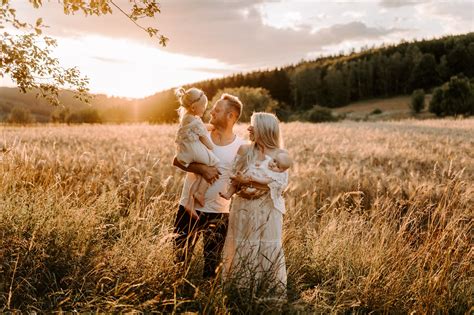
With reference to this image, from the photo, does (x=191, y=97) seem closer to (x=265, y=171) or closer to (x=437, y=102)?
(x=265, y=171)

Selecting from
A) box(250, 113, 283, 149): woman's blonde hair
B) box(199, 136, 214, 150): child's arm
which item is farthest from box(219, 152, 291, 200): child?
box(199, 136, 214, 150): child's arm

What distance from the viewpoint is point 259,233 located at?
4418mm

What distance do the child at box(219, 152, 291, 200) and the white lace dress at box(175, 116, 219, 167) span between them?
336mm

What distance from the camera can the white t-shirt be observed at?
4664 mm

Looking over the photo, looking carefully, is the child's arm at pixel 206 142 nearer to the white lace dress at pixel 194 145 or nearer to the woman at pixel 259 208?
the white lace dress at pixel 194 145

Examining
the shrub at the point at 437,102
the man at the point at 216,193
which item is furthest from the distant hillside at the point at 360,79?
the man at the point at 216,193

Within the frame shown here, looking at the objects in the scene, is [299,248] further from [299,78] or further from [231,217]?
[299,78]

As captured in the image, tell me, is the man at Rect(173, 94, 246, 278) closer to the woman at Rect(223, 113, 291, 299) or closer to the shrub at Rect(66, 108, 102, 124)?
the woman at Rect(223, 113, 291, 299)

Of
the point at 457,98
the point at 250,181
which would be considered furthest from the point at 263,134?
the point at 457,98

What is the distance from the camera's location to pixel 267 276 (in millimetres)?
4250

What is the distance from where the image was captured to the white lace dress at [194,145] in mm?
4465

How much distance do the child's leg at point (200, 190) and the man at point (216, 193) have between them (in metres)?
0.06

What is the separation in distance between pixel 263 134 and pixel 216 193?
79 cm

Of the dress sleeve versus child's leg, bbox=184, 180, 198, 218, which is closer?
the dress sleeve
